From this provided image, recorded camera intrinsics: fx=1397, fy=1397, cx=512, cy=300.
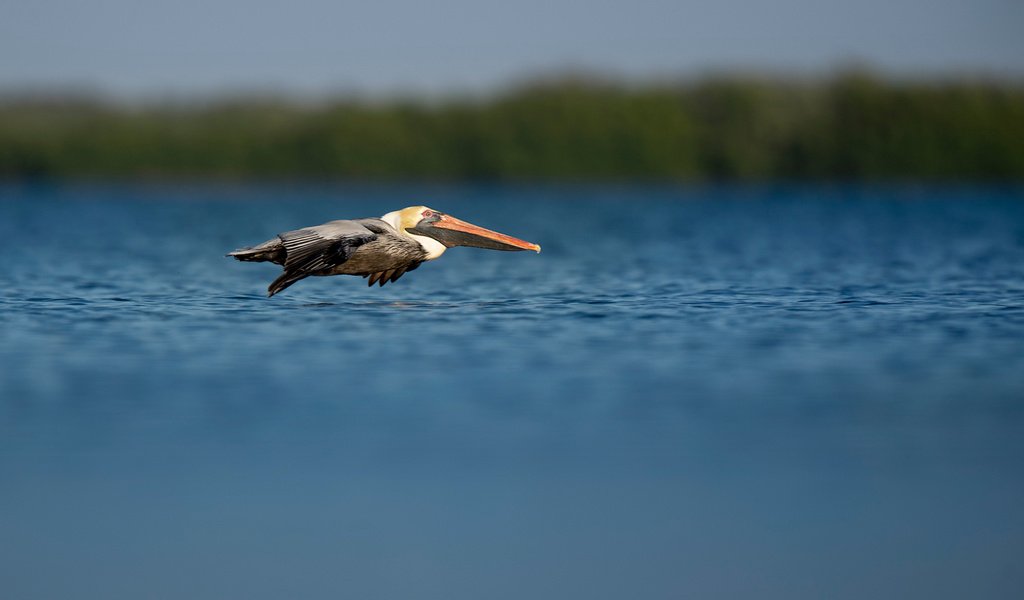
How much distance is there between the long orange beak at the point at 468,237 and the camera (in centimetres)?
1374

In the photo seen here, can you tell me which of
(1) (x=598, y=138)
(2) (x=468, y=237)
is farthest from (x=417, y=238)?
(1) (x=598, y=138)

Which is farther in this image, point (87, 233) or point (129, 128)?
point (129, 128)

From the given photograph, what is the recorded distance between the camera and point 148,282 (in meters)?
16.6

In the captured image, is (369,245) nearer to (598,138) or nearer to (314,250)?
A: (314,250)

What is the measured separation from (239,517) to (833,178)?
75.1 meters

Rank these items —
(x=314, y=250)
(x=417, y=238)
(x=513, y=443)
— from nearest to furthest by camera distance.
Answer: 1. (x=513, y=443)
2. (x=314, y=250)
3. (x=417, y=238)

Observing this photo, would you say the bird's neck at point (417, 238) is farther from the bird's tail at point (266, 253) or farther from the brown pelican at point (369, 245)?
the bird's tail at point (266, 253)

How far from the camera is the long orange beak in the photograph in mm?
13742

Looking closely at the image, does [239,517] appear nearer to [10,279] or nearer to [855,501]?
[855,501]

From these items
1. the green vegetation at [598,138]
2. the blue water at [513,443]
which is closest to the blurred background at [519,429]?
the blue water at [513,443]

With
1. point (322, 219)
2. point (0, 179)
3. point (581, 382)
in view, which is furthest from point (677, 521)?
point (0, 179)

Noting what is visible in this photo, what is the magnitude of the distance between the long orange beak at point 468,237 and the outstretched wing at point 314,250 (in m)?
1.44

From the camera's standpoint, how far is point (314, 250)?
1208cm

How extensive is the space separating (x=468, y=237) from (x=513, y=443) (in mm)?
7086
